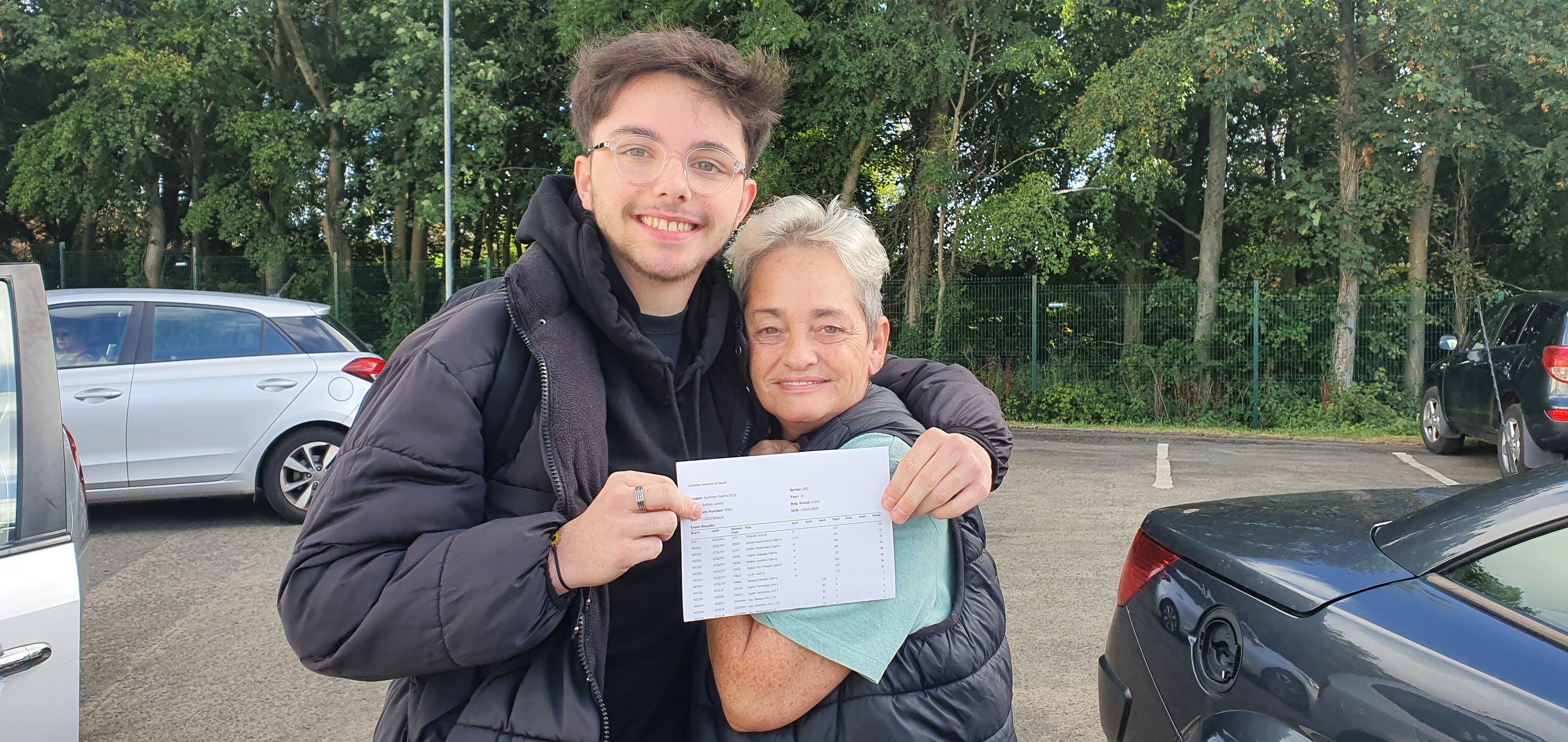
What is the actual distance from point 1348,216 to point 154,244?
890 inches

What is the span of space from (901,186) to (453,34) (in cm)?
886

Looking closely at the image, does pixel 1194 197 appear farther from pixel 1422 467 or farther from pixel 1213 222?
pixel 1422 467

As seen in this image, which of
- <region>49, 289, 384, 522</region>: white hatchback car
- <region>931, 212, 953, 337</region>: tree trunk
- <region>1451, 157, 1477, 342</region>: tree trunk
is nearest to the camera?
<region>49, 289, 384, 522</region>: white hatchback car

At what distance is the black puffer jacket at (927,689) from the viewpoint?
1482 mm

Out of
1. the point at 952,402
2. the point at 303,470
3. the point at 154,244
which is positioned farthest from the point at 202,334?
the point at 154,244

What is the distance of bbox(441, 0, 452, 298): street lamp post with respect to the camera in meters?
15.6

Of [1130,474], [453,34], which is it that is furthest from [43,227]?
[1130,474]

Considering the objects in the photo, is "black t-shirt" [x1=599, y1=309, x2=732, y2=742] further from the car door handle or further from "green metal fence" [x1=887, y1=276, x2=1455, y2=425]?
"green metal fence" [x1=887, y1=276, x2=1455, y2=425]

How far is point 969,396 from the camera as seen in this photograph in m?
1.97

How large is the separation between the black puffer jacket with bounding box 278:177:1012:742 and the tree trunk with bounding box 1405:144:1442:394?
16.5 m

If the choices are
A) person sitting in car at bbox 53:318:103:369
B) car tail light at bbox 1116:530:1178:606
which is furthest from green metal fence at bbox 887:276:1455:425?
car tail light at bbox 1116:530:1178:606

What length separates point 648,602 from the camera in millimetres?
1563

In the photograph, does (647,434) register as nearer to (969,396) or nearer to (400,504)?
(400,504)

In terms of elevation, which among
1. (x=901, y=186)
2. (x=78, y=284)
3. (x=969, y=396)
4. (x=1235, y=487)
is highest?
(x=901, y=186)
